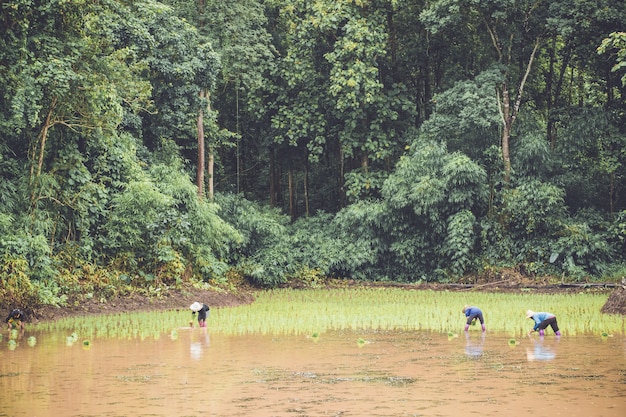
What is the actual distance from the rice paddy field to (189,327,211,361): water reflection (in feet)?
0.07

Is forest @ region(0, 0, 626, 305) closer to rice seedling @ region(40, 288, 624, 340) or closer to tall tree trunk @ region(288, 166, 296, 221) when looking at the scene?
tall tree trunk @ region(288, 166, 296, 221)

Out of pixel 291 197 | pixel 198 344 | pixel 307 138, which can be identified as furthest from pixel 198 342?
pixel 291 197

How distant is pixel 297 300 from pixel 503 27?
44.2 feet

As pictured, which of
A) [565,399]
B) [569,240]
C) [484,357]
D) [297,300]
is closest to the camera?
[565,399]

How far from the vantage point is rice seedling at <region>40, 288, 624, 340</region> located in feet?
63.5

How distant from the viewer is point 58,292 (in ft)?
75.7

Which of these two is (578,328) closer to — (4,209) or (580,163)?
(4,209)

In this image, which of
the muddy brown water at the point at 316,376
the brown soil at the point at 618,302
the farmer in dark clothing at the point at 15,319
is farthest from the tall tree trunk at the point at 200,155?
the muddy brown water at the point at 316,376

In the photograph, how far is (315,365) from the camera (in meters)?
14.2

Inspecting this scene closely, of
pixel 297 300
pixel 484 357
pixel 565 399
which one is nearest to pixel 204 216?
pixel 297 300

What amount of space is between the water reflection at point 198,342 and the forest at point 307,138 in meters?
4.54

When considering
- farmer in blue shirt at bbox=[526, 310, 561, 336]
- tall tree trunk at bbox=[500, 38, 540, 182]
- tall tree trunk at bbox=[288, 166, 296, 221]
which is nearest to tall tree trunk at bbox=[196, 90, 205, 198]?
tall tree trunk at bbox=[288, 166, 296, 221]

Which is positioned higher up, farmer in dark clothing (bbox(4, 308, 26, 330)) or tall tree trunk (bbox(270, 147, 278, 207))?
tall tree trunk (bbox(270, 147, 278, 207))

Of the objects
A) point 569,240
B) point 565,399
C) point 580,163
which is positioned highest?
point 580,163
